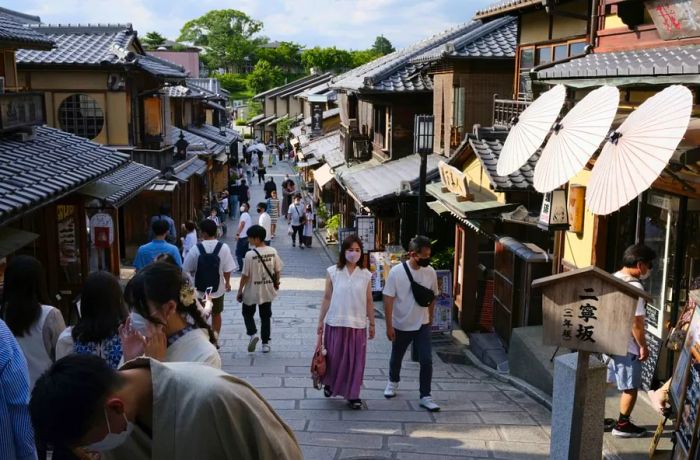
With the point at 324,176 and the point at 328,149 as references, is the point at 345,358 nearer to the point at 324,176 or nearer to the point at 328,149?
the point at 324,176

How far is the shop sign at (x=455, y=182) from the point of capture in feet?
42.3

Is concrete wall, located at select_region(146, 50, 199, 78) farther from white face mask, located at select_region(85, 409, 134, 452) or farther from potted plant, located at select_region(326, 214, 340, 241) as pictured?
white face mask, located at select_region(85, 409, 134, 452)

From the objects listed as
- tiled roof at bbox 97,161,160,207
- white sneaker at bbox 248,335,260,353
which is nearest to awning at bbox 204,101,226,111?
tiled roof at bbox 97,161,160,207

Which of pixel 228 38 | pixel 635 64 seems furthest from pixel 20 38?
pixel 228 38

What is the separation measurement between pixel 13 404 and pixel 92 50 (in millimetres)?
19531

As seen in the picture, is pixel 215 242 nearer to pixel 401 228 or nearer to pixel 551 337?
pixel 551 337

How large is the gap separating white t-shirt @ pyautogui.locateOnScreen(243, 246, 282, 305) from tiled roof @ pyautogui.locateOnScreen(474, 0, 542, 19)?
6297 millimetres

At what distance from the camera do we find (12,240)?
30.1ft

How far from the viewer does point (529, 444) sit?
719cm

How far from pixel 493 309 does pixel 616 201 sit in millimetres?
8085

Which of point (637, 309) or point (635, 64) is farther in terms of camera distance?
point (635, 64)

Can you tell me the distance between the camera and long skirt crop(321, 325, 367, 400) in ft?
26.8

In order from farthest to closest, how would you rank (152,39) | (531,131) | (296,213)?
1. (152,39)
2. (296,213)
3. (531,131)

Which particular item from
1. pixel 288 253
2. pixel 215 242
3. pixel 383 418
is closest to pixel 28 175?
pixel 215 242
